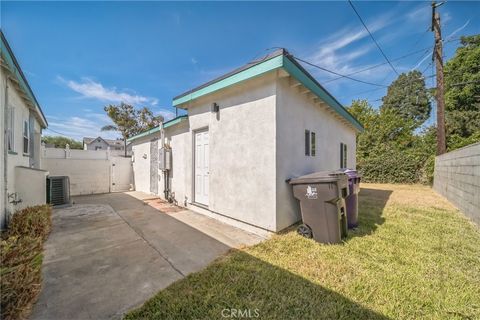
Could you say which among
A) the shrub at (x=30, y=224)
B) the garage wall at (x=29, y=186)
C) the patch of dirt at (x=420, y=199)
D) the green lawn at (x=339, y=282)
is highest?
the garage wall at (x=29, y=186)

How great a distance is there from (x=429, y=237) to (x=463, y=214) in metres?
2.97

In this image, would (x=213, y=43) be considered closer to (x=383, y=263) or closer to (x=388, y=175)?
(x=383, y=263)

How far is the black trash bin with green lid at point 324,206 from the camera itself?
11.0 feet

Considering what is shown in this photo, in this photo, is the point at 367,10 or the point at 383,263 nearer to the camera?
the point at 383,263

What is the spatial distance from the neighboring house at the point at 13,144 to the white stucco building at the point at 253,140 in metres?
3.34

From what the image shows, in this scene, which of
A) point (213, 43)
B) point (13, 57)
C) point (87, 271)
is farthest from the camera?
point (213, 43)

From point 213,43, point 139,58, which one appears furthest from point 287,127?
point 139,58

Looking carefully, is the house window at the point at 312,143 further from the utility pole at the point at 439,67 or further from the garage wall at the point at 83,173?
the garage wall at the point at 83,173

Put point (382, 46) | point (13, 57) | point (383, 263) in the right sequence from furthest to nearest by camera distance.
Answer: point (382, 46) < point (13, 57) < point (383, 263)

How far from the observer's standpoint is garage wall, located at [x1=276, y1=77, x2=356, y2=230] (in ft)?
12.9

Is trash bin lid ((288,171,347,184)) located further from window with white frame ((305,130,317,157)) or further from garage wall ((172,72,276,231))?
window with white frame ((305,130,317,157))

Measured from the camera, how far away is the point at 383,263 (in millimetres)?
2807

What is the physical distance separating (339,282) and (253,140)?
283 cm

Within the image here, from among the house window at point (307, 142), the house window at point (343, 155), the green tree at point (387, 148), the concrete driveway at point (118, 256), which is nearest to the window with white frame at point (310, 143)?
the house window at point (307, 142)
